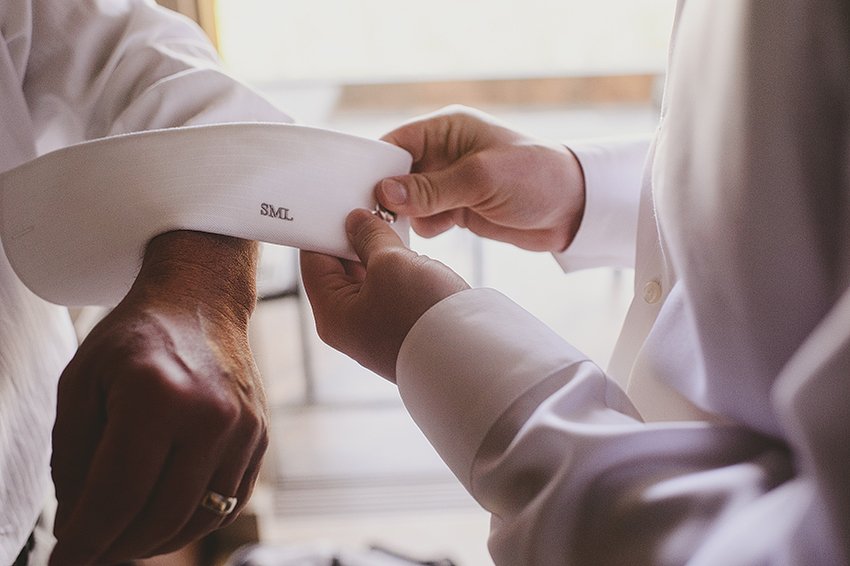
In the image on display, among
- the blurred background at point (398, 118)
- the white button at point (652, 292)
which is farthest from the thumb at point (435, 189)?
the blurred background at point (398, 118)

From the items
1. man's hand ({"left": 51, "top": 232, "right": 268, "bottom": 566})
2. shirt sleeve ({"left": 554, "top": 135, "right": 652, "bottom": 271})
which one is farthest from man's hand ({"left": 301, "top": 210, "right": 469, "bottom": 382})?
shirt sleeve ({"left": 554, "top": 135, "right": 652, "bottom": 271})

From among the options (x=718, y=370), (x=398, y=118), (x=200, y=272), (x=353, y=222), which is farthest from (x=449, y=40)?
(x=718, y=370)

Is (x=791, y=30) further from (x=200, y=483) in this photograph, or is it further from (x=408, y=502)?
(x=408, y=502)

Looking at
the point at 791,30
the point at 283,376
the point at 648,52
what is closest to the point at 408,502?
the point at 283,376

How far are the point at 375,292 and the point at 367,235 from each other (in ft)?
0.26

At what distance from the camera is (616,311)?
230cm

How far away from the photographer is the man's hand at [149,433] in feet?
1.21

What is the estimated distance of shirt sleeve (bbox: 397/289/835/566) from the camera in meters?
0.29

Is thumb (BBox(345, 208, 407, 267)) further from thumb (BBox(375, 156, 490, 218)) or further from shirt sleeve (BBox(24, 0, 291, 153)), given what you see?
shirt sleeve (BBox(24, 0, 291, 153))

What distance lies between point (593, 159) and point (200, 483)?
2.14ft

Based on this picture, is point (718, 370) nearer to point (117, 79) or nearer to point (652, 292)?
point (652, 292)

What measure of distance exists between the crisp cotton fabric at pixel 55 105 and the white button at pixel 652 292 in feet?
1.50

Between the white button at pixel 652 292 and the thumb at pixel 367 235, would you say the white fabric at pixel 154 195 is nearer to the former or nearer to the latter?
the thumb at pixel 367 235

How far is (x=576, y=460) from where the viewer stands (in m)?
0.34
